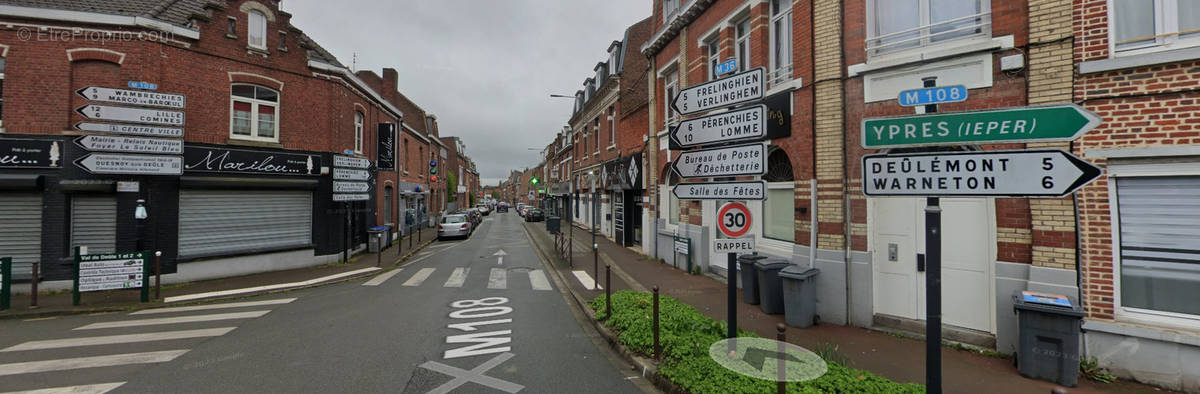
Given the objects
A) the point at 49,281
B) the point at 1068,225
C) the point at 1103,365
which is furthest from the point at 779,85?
the point at 49,281

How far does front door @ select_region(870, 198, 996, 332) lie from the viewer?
5.78 meters

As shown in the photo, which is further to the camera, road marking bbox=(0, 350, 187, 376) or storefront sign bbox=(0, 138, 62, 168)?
storefront sign bbox=(0, 138, 62, 168)

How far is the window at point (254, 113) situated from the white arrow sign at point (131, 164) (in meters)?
1.87

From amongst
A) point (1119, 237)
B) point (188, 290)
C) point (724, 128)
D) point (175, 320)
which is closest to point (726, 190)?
point (724, 128)

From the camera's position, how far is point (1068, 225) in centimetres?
510

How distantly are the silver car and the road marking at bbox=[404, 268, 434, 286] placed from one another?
889 centimetres

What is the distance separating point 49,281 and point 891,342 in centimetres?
1680

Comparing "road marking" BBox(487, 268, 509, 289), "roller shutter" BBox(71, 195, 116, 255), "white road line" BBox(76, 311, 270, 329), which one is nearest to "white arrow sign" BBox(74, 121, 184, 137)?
"roller shutter" BBox(71, 195, 116, 255)

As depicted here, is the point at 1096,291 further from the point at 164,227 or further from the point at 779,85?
the point at 164,227

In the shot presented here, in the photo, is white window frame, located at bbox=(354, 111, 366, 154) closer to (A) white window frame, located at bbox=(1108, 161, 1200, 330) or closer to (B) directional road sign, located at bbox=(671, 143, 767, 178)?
(B) directional road sign, located at bbox=(671, 143, 767, 178)

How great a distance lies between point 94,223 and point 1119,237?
1866cm

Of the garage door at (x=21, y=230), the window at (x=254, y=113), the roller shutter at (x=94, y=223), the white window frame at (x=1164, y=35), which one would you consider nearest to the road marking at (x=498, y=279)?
the window at (x=254, y=113)

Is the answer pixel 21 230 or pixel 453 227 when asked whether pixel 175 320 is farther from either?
pixel 453 227

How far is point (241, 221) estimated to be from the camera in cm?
1178
